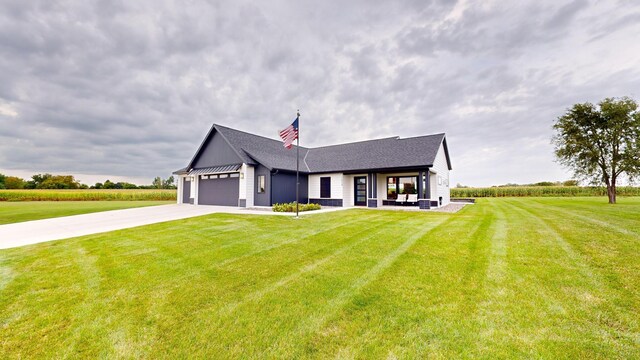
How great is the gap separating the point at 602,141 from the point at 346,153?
69.4 ft

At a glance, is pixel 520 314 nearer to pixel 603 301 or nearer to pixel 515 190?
pixel 603 301

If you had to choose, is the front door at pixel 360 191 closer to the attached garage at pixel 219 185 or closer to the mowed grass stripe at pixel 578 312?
the attached garage at pixel 219 185

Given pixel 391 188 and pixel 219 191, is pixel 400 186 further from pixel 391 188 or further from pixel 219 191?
pixel 219 191

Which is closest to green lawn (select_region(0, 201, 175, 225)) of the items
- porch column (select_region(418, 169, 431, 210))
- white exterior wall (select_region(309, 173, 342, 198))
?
white exterior wall (select_region(309, 173, 342, 198))

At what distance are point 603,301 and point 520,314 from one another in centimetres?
141

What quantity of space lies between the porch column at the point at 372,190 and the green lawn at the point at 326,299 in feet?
34.7

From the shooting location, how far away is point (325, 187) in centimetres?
1922

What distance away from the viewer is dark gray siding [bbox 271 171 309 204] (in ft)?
56.0

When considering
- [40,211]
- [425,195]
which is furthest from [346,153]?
[40,211]

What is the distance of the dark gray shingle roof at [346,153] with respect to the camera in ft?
54.9

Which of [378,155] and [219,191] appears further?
[219,191]

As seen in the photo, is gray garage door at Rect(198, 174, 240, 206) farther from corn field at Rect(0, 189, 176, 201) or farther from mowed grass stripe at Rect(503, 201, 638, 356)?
mowed grass stripe at Rect(503, 201, 638, 356)

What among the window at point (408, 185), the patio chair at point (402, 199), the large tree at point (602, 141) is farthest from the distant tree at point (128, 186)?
the large tree at point (602, 141)

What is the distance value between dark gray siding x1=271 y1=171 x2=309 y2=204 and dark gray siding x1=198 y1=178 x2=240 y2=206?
10.1ft
